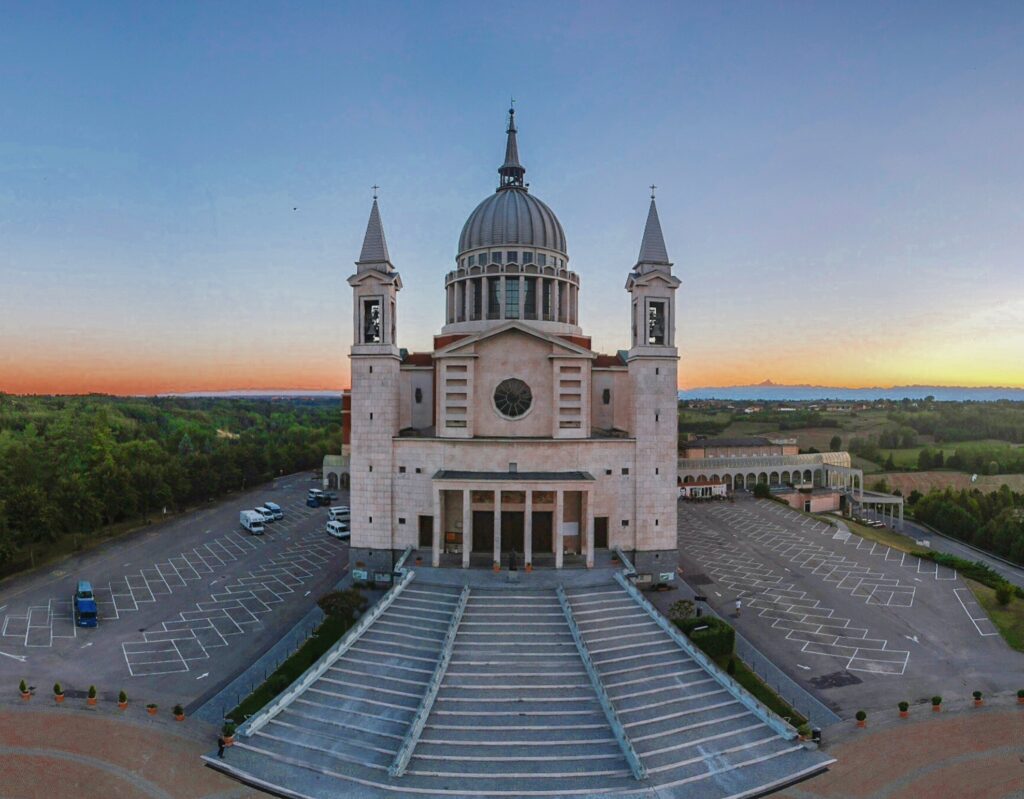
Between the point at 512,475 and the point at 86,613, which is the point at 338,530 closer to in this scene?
the point at 86,613

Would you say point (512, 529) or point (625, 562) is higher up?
point (512, 529)

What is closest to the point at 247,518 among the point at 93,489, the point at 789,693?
the point at 93,489

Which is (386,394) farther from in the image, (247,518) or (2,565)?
(2,565)

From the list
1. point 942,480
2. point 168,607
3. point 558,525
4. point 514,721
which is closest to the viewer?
point 514,721

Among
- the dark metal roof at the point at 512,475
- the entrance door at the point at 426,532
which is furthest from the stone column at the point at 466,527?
the entrance door at the point at 426,532

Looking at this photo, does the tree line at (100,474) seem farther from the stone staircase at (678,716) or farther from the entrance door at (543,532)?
the stone staircase at (678,716)

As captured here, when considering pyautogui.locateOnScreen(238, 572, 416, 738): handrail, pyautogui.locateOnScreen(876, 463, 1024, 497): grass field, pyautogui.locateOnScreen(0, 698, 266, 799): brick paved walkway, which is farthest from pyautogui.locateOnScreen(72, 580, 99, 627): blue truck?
pyautogui.locateOnScreen(876, 463, 1024, 497): grass field

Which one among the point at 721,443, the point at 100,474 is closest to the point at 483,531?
the point at 100,474

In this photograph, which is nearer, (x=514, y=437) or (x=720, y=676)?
(x=720, y=676)
